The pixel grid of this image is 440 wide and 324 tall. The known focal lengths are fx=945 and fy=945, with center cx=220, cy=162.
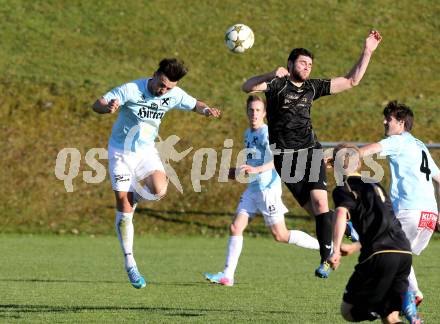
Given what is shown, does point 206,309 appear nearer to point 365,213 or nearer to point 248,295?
point 248,295

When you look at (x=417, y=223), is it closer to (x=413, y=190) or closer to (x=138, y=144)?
(x=413, y=190)

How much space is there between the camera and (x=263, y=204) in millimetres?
12758

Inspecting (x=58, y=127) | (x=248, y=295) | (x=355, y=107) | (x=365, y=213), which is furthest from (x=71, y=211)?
(x=365, y=213)

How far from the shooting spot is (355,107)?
93.7 ft

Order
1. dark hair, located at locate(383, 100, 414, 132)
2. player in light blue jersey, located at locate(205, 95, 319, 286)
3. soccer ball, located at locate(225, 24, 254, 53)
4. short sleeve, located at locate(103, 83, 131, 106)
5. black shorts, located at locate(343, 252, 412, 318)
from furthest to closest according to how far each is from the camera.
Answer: player in light blue jersey, located at locate(205, 95, 319, 286)
soccer ball, located at locate(225, 24, 254, 53)
short sleeve, located at locate(103, 83, 131, 106)
dark hair, located at locate(383, 100, 414, 132)
black shorts, located at locate(343, 252, 412, 318)

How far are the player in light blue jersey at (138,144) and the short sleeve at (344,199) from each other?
3.73 metres

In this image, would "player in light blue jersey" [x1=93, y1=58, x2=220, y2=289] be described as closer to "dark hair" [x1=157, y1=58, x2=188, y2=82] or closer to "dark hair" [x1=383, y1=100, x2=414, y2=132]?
"dark hair" [x1=157, y1=58, x2=188, y2=82]

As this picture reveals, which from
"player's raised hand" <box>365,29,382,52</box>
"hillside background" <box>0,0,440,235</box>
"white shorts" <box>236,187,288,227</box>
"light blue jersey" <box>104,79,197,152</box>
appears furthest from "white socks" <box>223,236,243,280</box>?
"hillside background" <box>0,0,440,235</box>

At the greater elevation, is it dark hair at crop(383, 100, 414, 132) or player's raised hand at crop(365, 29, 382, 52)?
player's raised hand at crop(365, 29, 382, 52)

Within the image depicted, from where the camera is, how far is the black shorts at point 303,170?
10773 millimetres

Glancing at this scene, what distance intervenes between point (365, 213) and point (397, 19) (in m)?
28.7

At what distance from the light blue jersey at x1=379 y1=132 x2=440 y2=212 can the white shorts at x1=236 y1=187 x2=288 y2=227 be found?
3.79m

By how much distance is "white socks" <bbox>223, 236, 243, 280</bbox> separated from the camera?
1210 centimetres

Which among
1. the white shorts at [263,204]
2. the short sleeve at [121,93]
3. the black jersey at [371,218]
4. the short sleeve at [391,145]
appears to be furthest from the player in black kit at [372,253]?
the white shorts at [263,204]
